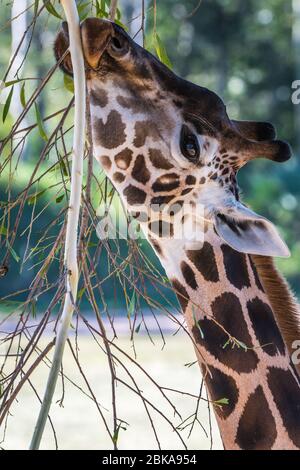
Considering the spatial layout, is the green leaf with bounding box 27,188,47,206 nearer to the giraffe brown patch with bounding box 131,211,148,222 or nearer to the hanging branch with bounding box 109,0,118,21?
the giraffe brown patch with bounding box 131,211,148,222

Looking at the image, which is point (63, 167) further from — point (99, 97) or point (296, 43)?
point (296, 43)

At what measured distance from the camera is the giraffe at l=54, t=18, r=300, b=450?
2.81 metres

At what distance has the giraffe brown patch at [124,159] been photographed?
2.85 metres

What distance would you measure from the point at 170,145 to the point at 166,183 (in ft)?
0.37

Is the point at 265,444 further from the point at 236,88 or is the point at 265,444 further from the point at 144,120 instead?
the point at 236,88

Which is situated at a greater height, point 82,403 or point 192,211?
point 192,211

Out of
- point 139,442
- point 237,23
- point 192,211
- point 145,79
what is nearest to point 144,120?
point 145,79

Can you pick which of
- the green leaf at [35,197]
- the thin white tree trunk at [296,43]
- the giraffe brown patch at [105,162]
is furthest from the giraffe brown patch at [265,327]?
the thin white tree trunk at [296,43]

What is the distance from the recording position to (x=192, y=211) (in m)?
2.91

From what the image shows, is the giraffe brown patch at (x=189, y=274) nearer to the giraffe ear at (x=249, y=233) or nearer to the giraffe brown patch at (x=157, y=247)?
the giraffe brown patch at (x=157, y=247)

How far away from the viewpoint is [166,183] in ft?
9.50

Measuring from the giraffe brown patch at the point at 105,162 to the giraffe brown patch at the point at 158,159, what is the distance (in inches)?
5.0

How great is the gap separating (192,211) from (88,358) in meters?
10.1

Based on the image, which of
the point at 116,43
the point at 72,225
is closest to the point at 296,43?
the point at 116,43
